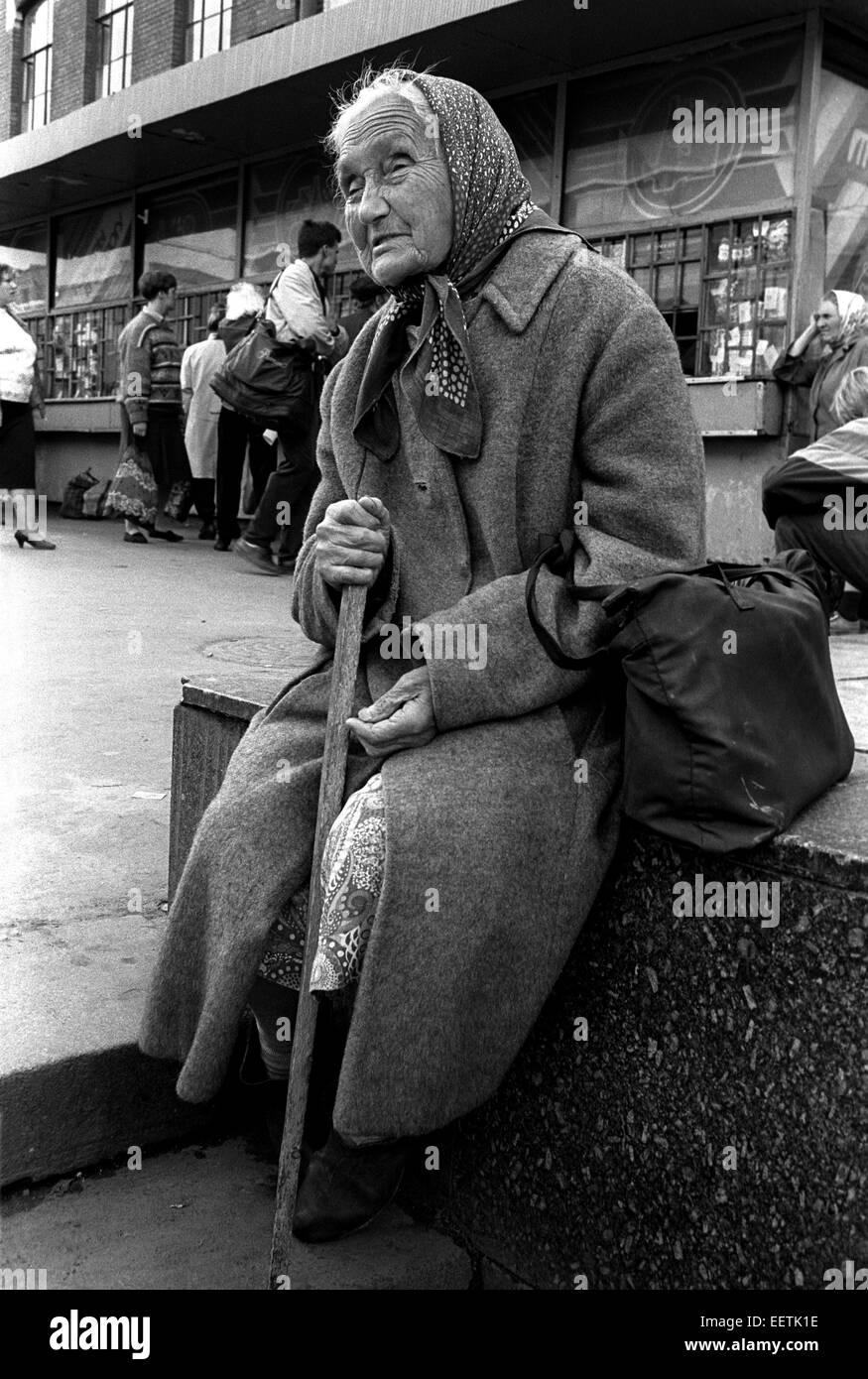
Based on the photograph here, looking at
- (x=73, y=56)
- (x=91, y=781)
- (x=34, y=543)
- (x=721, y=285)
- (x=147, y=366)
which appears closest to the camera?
(x=91, y=781)

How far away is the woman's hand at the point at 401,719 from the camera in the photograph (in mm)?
2188

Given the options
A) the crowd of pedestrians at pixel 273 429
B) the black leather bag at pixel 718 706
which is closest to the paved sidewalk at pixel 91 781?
the black leather bag at pixel 718 706

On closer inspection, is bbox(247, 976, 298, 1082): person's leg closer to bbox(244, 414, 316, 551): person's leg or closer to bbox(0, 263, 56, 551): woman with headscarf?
bbox(244, 414, 316, 551): person's leg

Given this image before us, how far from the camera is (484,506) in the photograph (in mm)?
2373

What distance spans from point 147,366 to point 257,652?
7.27 metres

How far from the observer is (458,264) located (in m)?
2.42

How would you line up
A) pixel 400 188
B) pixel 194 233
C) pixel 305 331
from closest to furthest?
pixel 400 188
pixel 305 331
pixel 194 233

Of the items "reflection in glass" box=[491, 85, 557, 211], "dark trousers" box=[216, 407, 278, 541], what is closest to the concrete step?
"dark trousers" box=[216, 407, 278, 541]

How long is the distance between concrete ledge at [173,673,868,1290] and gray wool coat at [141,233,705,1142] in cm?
14

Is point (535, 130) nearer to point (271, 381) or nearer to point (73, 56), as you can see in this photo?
point (271, 381)

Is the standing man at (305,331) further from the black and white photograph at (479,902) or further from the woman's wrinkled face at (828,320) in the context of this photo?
the black and white photograph at (479,902)

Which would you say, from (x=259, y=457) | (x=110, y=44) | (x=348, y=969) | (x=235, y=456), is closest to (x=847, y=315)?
(x=259, y=457)

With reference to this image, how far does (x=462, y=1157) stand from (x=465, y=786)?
0.76 m

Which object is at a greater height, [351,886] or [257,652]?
[257,652]
